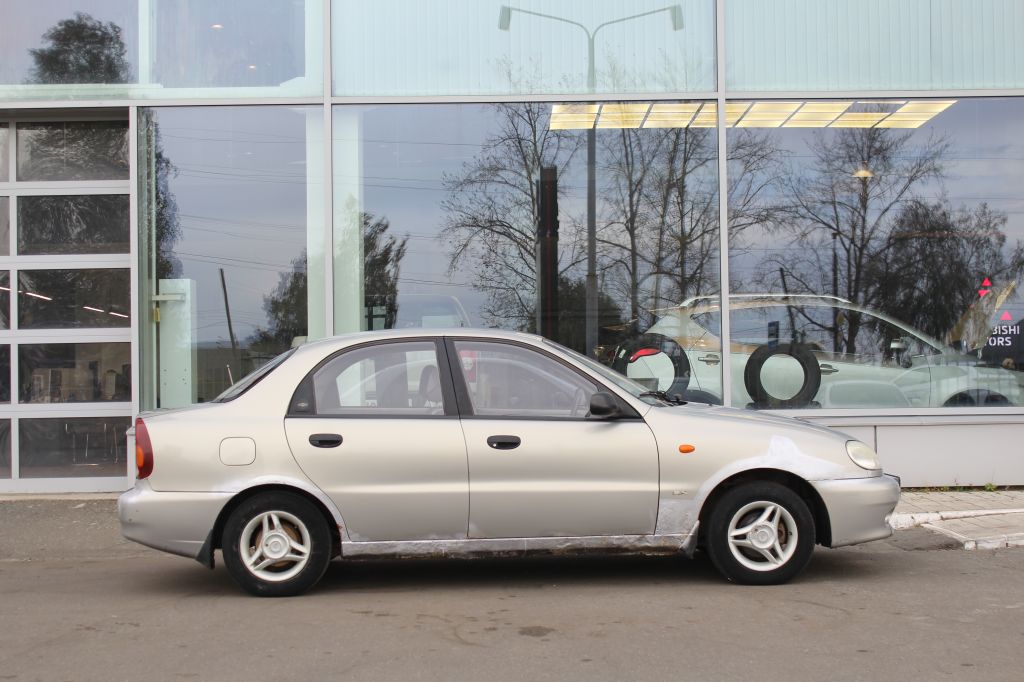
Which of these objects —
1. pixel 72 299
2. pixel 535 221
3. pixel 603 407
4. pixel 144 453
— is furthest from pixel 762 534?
pixel 72 299

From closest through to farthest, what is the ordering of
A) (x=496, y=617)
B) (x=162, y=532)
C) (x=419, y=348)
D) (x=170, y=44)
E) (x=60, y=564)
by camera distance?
(x=496, y=617)
(x=162, y=532)
(x=419, y=348)
(x=60, y=564)
(x=170, y=44)

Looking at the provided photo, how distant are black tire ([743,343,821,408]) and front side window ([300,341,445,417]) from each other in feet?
15.3

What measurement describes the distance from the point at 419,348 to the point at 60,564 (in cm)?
321

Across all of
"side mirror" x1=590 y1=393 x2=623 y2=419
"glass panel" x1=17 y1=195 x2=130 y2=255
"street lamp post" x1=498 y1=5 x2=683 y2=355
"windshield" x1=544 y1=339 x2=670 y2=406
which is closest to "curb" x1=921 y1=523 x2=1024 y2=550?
"windshield" x1=544 y1=339 x2=670 y2=406

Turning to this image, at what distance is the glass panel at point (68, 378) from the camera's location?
32.5ft

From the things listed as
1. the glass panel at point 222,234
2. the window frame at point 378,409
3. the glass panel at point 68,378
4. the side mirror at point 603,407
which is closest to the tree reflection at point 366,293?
the glass panel at point 222,234

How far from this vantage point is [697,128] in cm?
991

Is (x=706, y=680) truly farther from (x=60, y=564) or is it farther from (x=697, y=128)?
(x=697, y=128)

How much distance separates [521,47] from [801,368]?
416cm

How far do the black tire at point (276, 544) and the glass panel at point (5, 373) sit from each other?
17.5ft

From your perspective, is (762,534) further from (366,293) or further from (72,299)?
(72,299)

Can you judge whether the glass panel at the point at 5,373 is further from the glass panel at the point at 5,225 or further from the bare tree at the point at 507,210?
the bare tree at the point at 507,210

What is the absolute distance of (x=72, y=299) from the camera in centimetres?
999

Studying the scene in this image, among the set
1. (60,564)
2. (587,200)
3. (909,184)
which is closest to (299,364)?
(60,564)
